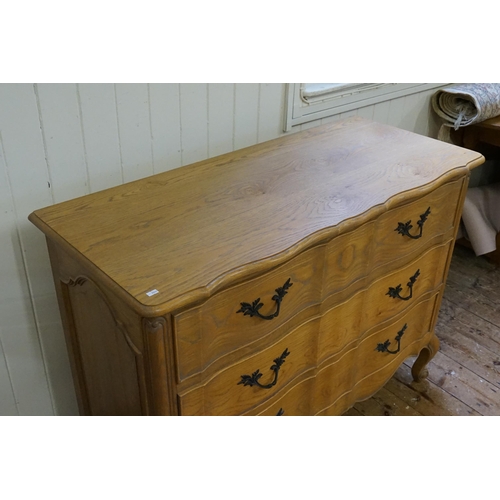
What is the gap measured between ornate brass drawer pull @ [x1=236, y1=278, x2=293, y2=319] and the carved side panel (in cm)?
23

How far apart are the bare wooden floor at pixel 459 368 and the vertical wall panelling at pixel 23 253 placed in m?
1.08

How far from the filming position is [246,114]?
1780 mm

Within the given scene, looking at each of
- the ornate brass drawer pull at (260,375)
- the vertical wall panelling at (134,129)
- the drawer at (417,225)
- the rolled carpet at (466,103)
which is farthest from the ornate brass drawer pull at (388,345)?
the rolled carpet at (466,103)

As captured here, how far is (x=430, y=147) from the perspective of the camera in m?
1.67

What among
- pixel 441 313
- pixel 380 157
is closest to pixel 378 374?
pixel 380 157

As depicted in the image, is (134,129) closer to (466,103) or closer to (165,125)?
(165,125)

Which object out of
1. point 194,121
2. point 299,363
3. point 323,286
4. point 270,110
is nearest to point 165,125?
point 194,121

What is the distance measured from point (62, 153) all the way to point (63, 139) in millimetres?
35

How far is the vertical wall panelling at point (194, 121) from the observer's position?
5.25ft

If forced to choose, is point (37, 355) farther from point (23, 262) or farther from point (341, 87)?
point (341, 87)

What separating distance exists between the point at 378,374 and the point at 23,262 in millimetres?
1109

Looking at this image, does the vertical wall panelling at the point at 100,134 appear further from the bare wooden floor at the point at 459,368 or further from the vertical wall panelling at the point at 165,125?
the bare wooden floor at the point at 459,368

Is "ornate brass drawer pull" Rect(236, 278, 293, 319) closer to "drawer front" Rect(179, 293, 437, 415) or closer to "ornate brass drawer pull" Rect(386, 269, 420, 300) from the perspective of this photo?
"drawer front" Rect(179, 293, 437, 415)

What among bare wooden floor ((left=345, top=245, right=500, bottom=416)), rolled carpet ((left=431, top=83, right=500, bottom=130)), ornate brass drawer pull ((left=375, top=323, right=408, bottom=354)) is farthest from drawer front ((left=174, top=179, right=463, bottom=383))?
rolled carpet ((left=431, top=83, right=500, bottom=130))
